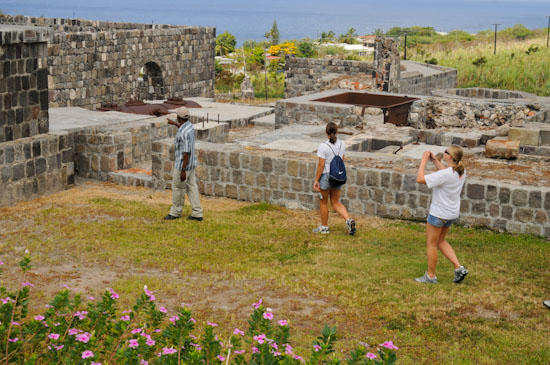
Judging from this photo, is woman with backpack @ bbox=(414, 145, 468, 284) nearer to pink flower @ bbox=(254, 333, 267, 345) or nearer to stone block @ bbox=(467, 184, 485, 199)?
stone block @ bbox=(467, 184, 485, 199)

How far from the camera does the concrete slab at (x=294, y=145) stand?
13844 mm

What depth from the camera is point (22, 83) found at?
13.0m

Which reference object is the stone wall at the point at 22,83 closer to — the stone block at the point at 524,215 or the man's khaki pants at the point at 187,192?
the man's khaki pants at the point at 187,192

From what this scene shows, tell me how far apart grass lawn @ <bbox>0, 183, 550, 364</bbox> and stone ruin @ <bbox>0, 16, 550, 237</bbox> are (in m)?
0.46

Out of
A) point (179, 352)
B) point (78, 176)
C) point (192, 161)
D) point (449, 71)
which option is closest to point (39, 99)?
point (78, 176)

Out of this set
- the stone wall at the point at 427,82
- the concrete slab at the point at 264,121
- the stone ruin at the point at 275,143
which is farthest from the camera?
the stone wall at the point at 427,82

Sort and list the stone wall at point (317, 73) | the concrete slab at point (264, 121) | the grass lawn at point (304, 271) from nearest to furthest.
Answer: the grass lawn at point (304, 271)
the concrete slab at point (264, 121)
the stone wall at point (317, 73)

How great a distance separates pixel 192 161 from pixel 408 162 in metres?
3.89

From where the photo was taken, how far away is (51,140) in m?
13.4

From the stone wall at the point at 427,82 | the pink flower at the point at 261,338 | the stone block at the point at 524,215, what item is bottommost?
the stone block at the point at 524,215

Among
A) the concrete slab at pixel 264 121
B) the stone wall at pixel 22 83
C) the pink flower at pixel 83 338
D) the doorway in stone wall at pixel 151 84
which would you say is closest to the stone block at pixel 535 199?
the pink flower at pixel 83 338

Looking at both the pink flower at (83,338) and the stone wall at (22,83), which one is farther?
the stone wall at (22,83)

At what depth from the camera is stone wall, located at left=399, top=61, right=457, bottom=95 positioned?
29.0 m

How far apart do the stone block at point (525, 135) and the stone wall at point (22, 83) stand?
9.30m
